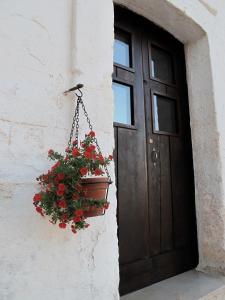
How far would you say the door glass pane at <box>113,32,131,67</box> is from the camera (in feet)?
7.73

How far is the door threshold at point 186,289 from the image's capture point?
2006 mm

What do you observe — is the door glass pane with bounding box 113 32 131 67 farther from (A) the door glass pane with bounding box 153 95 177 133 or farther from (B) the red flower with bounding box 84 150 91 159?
(B) the red flower with bounding box 84 150 91 159

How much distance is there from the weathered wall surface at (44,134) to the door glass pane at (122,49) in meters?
0.58

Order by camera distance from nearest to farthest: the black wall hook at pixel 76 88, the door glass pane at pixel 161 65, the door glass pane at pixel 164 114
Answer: the black wall hook at pixel 76 88 < the door glass pane at pixel 164 114 < the door glass pane at pixel 161 65

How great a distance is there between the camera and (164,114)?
2680 mm

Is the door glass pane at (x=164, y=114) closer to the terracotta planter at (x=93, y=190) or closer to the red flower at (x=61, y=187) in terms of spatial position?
the terracotta planter at (x=93, y=190)

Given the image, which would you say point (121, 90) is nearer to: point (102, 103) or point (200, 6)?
point (102, 103)

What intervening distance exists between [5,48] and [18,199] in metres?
0.72

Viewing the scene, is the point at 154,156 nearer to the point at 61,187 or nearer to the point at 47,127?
the point at 47,127

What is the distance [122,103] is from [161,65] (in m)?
0.76

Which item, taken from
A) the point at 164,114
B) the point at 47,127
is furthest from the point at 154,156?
the point at 47,127

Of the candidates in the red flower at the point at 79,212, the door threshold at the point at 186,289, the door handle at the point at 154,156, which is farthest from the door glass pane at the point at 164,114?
the red flower at the point at 79,212

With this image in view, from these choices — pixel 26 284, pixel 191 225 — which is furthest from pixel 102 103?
pixel 191 225

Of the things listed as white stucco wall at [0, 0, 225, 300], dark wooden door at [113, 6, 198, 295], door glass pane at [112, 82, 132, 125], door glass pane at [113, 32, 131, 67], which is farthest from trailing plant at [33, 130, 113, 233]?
door glass pane at [113, 32, 131, 67]
